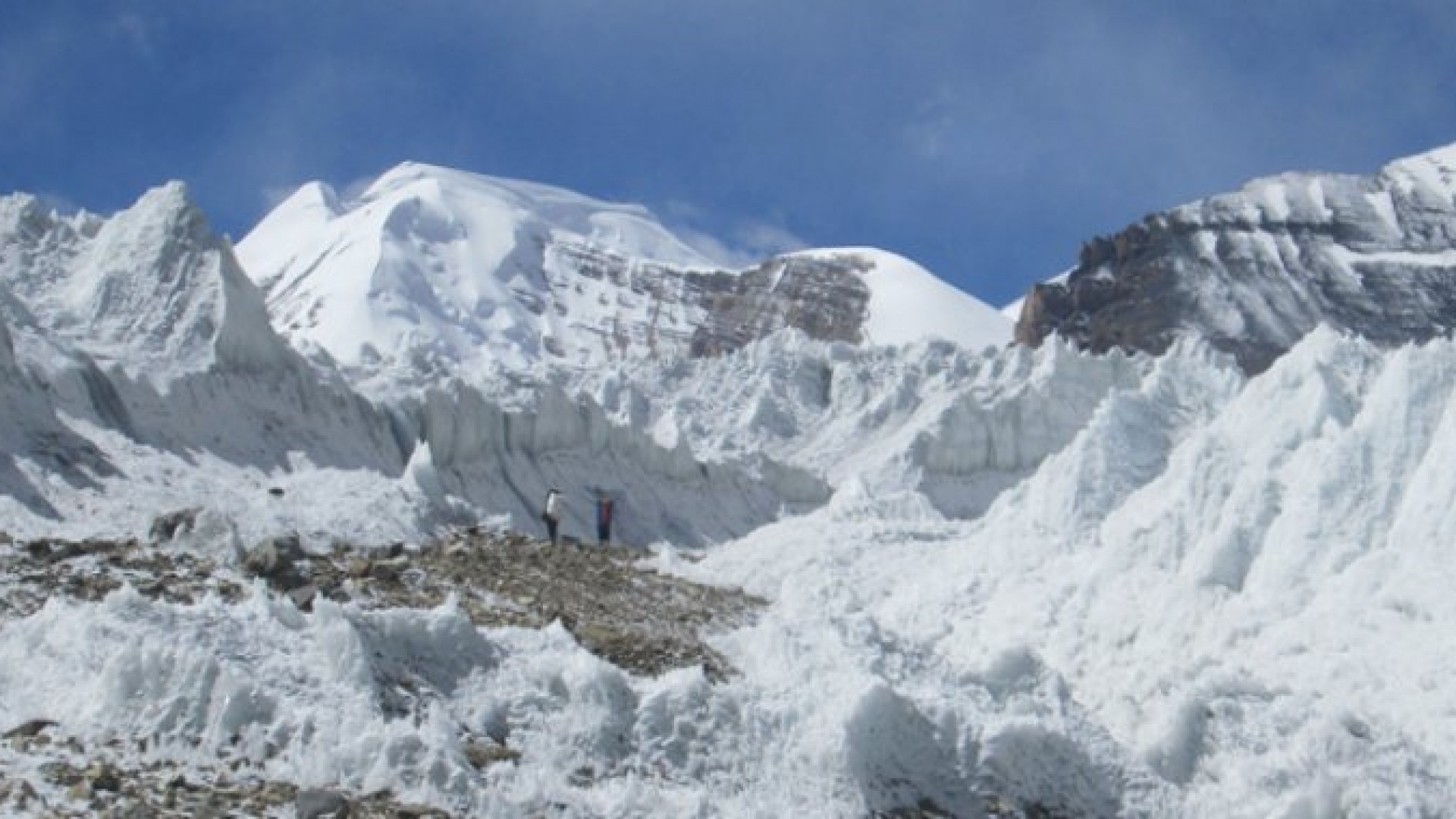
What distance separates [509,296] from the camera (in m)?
165

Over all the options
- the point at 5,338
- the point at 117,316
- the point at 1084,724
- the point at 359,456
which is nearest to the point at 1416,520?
the point at 1084,724

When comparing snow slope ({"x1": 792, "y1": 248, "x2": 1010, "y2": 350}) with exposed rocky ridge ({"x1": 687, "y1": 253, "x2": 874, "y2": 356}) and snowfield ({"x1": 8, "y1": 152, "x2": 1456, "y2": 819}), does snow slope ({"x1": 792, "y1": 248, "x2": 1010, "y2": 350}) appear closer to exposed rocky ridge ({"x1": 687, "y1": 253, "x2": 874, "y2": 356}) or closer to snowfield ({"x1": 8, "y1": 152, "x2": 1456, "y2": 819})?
exposed rocky ridge ({"x1": 687, "y1": 253, "x2": 874, "y2": 356})

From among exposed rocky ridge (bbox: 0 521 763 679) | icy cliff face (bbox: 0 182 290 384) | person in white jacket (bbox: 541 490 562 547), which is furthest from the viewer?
icy cliff face (bbox: 0 182 290 384)

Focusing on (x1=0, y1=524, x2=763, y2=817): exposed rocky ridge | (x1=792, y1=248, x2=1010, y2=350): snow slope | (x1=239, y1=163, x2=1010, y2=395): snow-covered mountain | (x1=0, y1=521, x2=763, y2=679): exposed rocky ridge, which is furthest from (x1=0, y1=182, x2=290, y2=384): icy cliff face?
(x1=792, y1=248, x2=1010, y2=350): snow slope

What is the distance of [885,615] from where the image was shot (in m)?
24.3

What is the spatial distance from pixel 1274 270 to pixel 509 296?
6627cm

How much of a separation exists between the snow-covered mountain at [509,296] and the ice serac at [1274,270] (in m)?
17.9

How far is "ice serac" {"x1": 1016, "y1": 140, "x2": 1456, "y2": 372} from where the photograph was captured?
136125 mm

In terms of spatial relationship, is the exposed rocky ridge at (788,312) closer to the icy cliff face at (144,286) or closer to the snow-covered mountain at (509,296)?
the snow-covered mountain at (509,296)

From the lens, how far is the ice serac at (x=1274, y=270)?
5359 inches

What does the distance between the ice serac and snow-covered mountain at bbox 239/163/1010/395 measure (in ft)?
58.7

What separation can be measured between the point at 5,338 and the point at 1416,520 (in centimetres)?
2035

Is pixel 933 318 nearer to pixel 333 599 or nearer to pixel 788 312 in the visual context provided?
pixel 788 312

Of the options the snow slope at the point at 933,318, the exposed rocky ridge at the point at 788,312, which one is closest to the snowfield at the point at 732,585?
the snow slope at the point at 933,318
